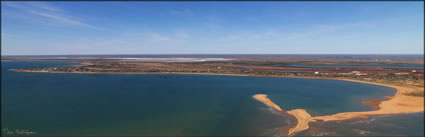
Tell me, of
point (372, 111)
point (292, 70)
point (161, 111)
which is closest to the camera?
point (372, 111)

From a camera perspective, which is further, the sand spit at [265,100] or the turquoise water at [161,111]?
the sand spit at [265,100]

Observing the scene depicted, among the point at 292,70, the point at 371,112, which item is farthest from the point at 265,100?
the point at 292,70

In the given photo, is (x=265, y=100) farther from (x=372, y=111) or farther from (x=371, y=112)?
(x=372, y=111)

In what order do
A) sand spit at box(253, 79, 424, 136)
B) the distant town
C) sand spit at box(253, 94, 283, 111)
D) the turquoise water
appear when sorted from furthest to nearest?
the distant town → sand spit at box(253, 94, 283, 111) → sand spit at box(253, 79, 424, 136) → the turquoise water

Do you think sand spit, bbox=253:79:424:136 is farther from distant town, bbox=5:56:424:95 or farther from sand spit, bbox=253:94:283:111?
distant town, bbox=5:56:424:95

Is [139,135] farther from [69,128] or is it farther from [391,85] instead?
[391,85]

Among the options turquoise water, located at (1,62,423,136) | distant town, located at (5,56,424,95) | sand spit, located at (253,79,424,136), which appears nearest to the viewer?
turquoise water, located at (1,62,423,136)

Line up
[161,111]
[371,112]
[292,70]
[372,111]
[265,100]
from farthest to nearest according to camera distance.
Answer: [292,70] → [265,100] → [161,111] → [372,111] → [371,112]

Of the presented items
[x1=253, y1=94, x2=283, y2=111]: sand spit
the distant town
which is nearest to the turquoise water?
[x1=253, y1=94, x2=283, y2=111]: sand spit

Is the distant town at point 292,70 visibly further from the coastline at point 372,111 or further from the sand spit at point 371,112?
the sand spit at point 371,112

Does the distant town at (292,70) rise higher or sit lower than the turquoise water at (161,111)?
higher

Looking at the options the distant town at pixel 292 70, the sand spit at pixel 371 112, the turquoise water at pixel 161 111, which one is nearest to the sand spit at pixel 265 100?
the sand spit at pixel 371 112

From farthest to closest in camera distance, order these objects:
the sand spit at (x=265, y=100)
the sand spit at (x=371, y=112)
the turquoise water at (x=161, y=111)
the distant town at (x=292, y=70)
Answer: the distant town at (x=292, y=70) < the sand spit at (x=265, y=100) < the sand spit at (x=371, y=112) < the turquoise water at (x=161, y=111)
